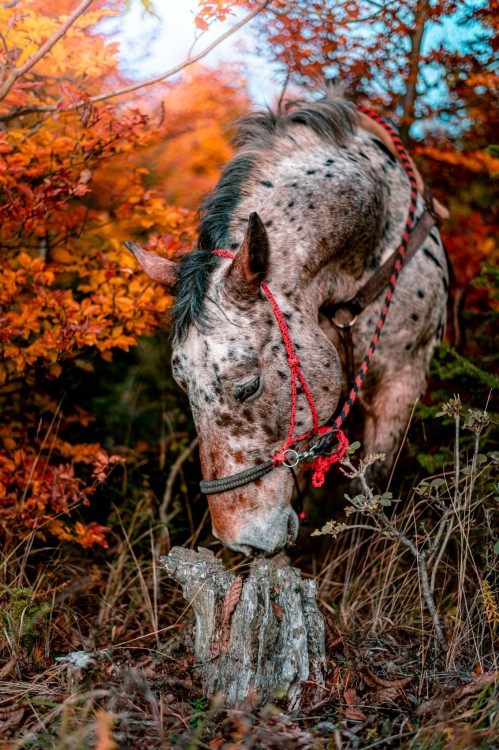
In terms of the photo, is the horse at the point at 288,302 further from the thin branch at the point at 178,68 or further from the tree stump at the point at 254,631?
the thin branch at the point at 178,68

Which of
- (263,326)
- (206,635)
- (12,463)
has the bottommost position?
(12,463)

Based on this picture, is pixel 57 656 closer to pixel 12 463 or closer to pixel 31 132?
pixel 12 463

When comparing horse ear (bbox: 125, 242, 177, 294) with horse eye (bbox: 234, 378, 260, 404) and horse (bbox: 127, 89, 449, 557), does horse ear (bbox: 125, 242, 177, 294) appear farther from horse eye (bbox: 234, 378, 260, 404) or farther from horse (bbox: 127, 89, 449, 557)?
horse eye (bbox: 234, 378, 260, 404)

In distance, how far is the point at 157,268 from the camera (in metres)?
3.01

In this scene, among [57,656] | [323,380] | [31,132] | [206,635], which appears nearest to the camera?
[206,635]

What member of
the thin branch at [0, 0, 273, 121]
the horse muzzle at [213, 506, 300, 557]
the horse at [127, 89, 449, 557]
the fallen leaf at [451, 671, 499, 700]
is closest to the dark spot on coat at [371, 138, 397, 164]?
the horse at [127, 89, 449, 557]

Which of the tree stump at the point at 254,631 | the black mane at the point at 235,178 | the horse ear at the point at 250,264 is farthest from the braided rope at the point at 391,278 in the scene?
the tree stump at the point at 254,631

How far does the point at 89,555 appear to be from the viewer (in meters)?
4.00

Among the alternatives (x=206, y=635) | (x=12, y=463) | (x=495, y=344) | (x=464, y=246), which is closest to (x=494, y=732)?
(x=206, y=635)

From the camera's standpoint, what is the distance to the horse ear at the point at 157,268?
300 centimetres

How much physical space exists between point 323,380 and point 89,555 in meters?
2.10

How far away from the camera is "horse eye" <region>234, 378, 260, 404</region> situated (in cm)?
265

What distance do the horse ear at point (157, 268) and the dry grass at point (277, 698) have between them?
1387 mm

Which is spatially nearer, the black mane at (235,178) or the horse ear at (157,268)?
the black mane at (235,178)
